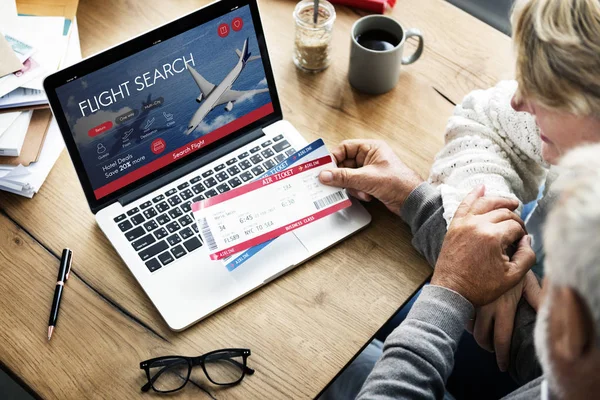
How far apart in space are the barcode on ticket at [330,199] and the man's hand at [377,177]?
0.05ft

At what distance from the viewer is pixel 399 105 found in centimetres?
125

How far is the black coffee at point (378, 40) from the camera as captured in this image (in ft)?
4.00

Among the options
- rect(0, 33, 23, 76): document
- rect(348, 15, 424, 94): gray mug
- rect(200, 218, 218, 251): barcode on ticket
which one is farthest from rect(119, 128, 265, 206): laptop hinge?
rect(0, 33, 23, 76): document

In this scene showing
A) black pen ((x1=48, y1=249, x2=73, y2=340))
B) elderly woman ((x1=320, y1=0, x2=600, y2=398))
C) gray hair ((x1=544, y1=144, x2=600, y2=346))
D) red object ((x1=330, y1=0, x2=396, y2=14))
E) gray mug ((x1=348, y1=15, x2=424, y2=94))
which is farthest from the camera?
red object ((x1=330, y1=0, x2=396, y2=14))

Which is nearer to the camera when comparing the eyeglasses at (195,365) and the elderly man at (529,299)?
the elderly man at (529,299)

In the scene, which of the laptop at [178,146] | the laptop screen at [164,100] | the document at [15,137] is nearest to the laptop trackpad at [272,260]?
the laptop at [178,146]

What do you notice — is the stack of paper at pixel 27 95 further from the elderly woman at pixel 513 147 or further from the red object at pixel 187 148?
the elderly woman at pixel 513 147

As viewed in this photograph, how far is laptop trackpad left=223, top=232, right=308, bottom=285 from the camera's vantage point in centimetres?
102

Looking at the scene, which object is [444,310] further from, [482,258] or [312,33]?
[312,33]

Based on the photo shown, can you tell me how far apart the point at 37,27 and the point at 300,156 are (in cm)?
61

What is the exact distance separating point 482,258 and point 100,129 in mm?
640

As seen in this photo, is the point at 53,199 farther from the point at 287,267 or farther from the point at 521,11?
the point at 521,11

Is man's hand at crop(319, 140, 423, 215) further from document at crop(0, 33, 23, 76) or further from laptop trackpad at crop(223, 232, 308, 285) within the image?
document at crop(0, 33, 23, 76)

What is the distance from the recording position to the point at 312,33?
1.23 m
